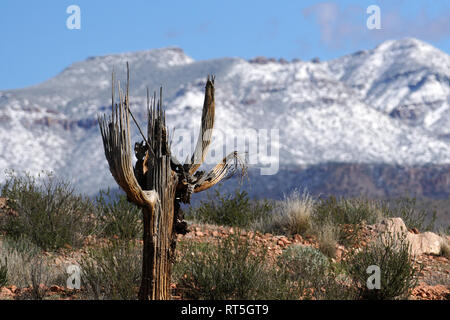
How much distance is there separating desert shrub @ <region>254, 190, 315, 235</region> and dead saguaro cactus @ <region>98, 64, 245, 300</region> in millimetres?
7215

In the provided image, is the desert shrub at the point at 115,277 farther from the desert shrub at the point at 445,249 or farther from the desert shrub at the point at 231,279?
the desert shrub at the point at 445,249

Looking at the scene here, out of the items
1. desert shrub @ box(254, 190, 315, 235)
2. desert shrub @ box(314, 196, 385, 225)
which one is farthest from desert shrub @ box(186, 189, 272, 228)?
desert shrub @ box(314, 196, 385, 225)

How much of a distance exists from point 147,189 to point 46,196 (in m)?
6.33

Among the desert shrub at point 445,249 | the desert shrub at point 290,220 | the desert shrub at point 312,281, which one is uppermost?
the desert shrub at point 290,220

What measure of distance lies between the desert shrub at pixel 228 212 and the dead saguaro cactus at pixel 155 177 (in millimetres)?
8120

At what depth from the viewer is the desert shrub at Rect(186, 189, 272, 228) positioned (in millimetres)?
16109

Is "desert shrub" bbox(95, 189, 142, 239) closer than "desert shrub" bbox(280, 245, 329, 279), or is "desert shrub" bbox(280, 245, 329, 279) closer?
"desert shrub" bbox(280, 245, 329, 279)

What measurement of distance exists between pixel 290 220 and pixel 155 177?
8.01m

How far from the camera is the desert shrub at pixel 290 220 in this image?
14.9 meters

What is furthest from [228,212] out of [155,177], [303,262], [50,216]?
[155,177]

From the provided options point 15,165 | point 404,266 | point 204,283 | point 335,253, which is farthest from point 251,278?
point 15,165

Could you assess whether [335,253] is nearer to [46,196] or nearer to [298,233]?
[298,233]

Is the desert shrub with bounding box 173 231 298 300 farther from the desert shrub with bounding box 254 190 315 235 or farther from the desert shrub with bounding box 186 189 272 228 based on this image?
the desert shrub with bounding box 186 189 272 228

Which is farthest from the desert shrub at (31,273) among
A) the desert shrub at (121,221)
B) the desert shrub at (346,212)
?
the desert shrub at (346,212)
